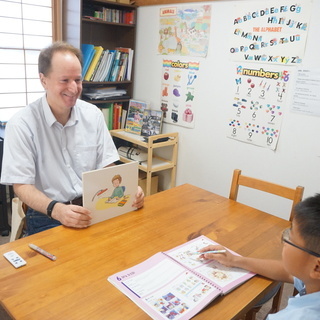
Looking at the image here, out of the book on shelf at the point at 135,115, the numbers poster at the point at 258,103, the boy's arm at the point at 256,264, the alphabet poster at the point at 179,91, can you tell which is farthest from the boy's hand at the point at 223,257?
the book on shelf at the point at 135,115

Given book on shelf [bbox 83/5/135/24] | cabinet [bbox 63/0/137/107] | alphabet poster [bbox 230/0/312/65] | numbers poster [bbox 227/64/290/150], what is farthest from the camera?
book on shelf [bbox 83/5/135/24]

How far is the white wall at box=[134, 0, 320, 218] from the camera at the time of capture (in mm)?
2303

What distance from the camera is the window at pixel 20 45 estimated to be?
9.58 ft

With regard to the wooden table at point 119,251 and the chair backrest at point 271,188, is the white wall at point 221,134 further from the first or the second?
the wooden table at point 119,251

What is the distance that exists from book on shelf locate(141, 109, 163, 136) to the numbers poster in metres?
0.76

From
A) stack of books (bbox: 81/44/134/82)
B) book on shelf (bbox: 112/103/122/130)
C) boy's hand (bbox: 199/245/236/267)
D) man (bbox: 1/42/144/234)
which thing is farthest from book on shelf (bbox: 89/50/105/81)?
boy's hand (bbox: 199/245/236/267)

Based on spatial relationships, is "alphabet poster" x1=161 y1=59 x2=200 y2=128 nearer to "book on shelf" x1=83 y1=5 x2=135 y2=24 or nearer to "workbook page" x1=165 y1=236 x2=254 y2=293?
"book on shelf" x1=83 y1=5 x2=135 y2=24

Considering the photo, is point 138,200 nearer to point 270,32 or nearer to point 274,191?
point 274,191

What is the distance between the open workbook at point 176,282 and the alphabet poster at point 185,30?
2060mm

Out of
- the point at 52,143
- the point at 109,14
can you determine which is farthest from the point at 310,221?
the point at 109,14

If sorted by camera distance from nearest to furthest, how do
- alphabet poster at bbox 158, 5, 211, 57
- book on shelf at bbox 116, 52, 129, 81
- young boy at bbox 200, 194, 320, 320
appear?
1. young boy at bbox 200, 194, 320, 320
2. alphabet poster at bbox 158, 5, 211, 57
3. book on shelf at bbox 116, 52, 129, 81

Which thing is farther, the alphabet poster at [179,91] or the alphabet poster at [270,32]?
the alphabet poster at [179,91]

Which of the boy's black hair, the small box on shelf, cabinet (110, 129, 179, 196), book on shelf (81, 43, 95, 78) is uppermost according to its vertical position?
book on shelf (81, 43, 95, 78)

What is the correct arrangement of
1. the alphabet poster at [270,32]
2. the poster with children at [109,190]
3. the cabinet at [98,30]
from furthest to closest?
the cabinet at [98,30]
the alphabet poster at [270,32]
the poster with children at [109,190]
